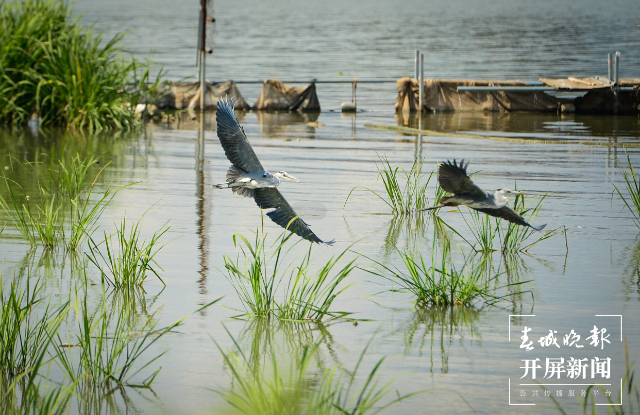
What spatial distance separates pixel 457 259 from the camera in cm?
693

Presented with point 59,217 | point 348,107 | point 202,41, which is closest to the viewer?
point 59,217

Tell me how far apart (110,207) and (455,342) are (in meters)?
4.76

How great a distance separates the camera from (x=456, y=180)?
525 centimetres

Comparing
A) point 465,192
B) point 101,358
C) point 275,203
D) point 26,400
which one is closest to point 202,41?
point 275,203

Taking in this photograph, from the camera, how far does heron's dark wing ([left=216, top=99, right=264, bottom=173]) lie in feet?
19.2

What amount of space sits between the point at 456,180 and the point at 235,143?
1623 mm

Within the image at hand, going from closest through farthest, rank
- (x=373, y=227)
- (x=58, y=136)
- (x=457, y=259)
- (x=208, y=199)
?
1. (x=457, y=259)
2. (x=373, y=227)
3. (x=208, y=199)
4. (x=58, y=136)

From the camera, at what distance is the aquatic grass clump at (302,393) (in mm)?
3799

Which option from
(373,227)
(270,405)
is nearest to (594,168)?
(373,227)

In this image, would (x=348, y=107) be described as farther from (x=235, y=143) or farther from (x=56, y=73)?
(x=235, y=143)

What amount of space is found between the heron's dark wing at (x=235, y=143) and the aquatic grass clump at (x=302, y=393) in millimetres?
1483

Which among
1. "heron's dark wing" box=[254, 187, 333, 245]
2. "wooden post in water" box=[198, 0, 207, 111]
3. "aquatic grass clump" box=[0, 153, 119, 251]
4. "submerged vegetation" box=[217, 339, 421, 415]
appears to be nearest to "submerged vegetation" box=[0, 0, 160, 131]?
"wooden post in water" box=[198, 0, 207, 111]

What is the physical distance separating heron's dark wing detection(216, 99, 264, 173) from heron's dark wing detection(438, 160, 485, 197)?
1323mm

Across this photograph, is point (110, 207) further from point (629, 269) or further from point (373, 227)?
point (629, 269)
